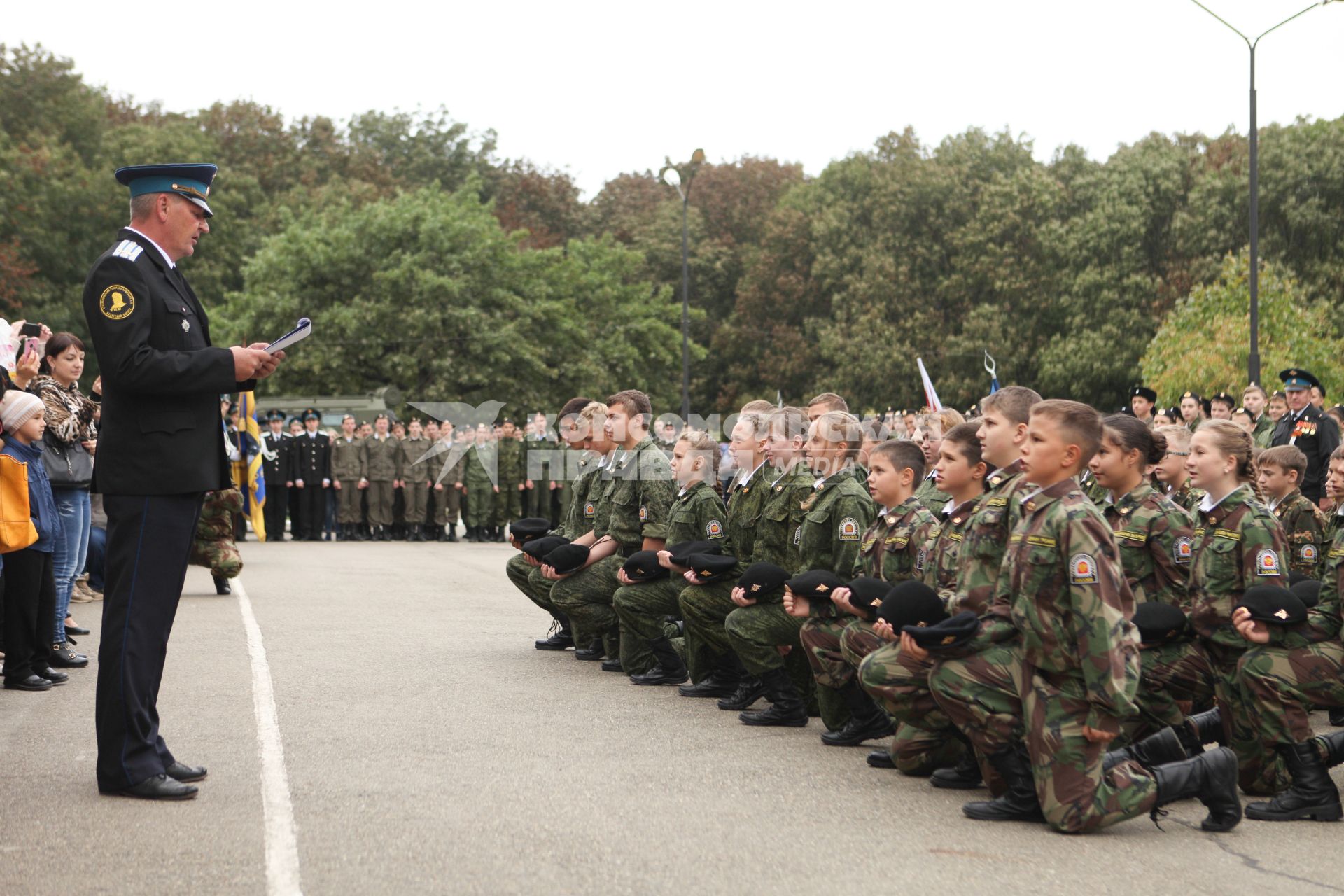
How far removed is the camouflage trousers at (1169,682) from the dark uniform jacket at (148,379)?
4211 mm

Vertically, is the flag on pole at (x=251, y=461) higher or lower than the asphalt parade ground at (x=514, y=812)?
higher

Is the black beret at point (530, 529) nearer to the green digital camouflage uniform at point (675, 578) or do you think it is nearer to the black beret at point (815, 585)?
the green digital camouflage uniform at point (675, 578)

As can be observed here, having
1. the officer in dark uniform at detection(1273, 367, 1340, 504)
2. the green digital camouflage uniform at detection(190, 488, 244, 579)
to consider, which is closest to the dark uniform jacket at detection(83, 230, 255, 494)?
the green digital camouflage uniform at detection(190, 488, 244, 579)

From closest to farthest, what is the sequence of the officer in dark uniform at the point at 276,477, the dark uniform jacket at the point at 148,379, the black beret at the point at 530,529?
1. the dark uniform jacket at the point at 148,379
2. the black beret at the point at 530,529
3. the officer in dark uniform at the point at 276,477

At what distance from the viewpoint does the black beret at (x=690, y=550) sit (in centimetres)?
895

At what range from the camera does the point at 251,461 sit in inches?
802

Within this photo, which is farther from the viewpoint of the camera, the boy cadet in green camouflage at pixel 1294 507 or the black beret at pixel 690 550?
the black beret at pixel 690 550

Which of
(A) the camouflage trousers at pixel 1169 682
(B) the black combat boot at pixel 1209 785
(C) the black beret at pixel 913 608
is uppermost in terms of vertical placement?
(C) the black beret at pixel 913 608

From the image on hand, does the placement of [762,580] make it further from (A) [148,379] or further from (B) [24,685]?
(B) [24,685]

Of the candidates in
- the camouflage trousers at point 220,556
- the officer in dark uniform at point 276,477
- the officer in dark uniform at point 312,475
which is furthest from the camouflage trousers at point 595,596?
the officer in dark uniform at point 312,475

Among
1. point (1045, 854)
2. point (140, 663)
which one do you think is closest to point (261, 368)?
point (140, 663)

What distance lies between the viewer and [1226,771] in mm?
5684

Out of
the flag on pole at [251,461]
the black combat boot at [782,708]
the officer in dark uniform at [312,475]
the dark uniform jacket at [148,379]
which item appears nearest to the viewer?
the dark uniform jacket at [148,379]

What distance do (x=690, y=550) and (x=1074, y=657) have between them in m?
3.77
